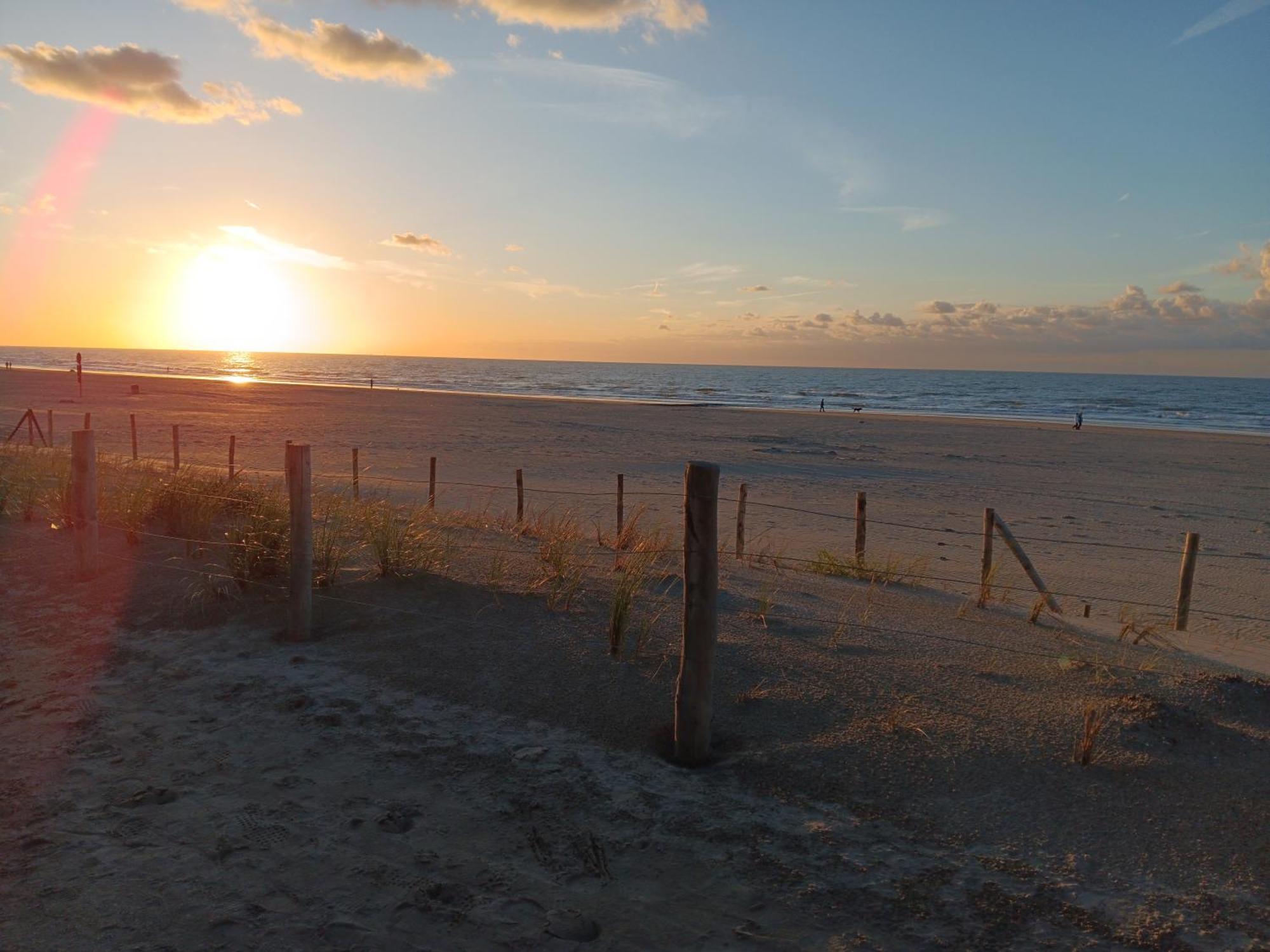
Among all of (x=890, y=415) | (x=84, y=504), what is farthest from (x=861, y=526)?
(x=890, y=415)

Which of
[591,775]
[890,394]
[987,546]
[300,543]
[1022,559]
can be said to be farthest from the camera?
[890,394]

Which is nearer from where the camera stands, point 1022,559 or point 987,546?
point 1022,559

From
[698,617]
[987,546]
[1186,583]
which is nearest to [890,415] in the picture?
[987,546]

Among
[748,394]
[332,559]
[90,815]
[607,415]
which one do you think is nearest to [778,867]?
[90,815]

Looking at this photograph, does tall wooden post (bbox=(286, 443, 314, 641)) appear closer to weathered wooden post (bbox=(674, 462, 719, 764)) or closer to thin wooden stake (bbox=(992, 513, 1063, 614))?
weathered wooden post (bbox=(674, 462, 719, 764))

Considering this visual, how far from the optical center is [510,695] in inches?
217

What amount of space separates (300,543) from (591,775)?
9.52 ft

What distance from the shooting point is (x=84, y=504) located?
7656 millimetres

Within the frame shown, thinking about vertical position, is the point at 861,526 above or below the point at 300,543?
below

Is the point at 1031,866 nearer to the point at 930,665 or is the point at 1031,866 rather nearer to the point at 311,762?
the point at 930,665

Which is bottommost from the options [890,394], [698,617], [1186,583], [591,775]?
[591,775]

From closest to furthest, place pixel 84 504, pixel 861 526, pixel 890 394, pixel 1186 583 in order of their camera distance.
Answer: pixel 84 504
pixel 1186 583
pixel 861 526
pixel 890 394

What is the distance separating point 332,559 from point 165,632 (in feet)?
4.60

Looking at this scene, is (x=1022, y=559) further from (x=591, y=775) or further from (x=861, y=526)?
(x=591, y=775)
